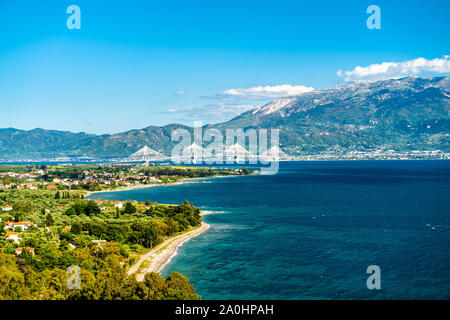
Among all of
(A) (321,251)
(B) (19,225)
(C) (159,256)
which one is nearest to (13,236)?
(B) (19,225)

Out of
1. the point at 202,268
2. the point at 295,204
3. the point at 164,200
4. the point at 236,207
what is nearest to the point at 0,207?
the point at 164,200

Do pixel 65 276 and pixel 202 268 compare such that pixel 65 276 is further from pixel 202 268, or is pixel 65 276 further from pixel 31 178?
pixel 31 178

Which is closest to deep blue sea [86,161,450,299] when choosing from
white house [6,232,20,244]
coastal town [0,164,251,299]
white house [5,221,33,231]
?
coastal town [0,164,251,299]

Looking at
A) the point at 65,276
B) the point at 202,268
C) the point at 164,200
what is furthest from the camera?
the point at 164,200

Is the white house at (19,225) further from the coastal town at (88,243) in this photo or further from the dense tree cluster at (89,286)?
the dense tree cluster at (89,286)

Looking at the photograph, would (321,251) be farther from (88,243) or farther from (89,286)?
(89,286)

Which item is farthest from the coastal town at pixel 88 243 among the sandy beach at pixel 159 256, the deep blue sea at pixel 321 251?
the deep blue sea at pixel 321 251

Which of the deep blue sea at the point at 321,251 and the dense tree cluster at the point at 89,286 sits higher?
the dense tree cluster at the point at 89,286

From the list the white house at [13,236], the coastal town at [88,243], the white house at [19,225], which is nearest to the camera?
the coastal town at [88,243]
